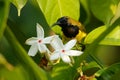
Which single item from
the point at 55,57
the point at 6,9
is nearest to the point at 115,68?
the point at 55,57

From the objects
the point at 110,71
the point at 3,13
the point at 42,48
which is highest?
the point at 3,13

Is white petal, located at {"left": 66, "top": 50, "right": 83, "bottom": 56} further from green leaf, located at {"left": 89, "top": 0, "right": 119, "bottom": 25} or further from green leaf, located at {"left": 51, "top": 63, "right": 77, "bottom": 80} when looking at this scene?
green leaf, located at {"left": 89, "top": 0, "right": 119, "bottom": 25}

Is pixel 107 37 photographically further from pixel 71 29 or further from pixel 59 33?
pixel 71 29

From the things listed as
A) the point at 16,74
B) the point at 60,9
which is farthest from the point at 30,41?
the point at 16,74

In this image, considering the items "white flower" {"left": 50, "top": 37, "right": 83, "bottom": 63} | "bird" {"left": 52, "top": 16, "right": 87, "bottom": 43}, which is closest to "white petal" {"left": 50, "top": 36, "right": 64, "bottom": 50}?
"white flower" {"left": 50, "top": 37, "right": 83, "bottom": 63}

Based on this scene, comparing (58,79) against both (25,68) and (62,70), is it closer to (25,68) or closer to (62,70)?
(62,70)

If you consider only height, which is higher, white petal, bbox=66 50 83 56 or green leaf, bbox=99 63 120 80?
white petal, bbox=66 50 83 56
